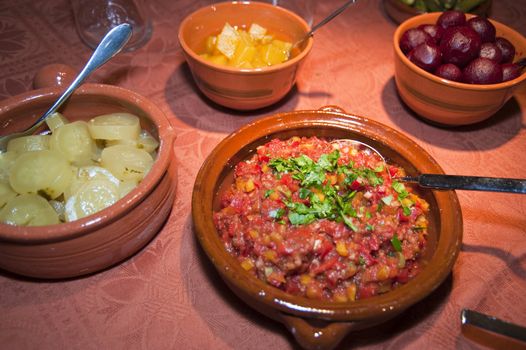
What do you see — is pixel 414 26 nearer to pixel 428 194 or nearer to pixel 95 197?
pixel 428 194

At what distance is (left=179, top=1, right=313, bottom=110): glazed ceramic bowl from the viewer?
1764 millimetres

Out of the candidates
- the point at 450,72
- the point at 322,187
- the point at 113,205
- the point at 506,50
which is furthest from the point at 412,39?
the point at 113,205

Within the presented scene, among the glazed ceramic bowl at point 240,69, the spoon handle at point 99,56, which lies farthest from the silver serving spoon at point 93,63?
the glazed ceramic bowl at point 240,69

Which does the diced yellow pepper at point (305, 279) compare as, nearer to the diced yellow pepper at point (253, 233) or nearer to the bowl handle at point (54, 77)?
the diced yellow pepper at point (253, 233)

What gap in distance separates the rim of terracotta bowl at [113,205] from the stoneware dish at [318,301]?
14cm

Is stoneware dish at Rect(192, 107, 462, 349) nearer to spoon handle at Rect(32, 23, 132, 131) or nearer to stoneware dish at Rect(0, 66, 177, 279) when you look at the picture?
stoneware dish at Rect(0, 66, 177, 279)

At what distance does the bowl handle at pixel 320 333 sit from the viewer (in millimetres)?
1055

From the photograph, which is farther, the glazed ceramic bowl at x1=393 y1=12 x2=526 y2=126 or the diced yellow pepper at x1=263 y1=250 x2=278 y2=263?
the glazed ceramic bowl at x1=393 y1=12 x2=526 y2=126

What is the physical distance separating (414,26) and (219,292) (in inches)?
61.1

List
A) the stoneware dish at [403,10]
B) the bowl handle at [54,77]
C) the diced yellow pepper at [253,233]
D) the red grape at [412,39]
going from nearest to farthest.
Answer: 1. the diced yellow pepper at [253,233]
2. the bowl handle at [54,77]
3. the red grape at [412,39]
4. the stoneware dish at [403,10]

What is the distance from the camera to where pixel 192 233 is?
1562 millimetres

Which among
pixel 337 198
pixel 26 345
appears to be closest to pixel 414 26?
pixel 337 198

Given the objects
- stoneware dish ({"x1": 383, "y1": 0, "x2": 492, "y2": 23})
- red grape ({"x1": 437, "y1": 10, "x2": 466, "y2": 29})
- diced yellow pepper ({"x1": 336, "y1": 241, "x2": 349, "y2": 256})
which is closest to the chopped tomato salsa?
diced yellow pepper ({"x1": 336, "y1": 241, "x2": 349, "y2": 256})

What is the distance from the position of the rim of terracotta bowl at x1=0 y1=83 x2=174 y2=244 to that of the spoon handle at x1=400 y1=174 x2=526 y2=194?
2.76 feet
